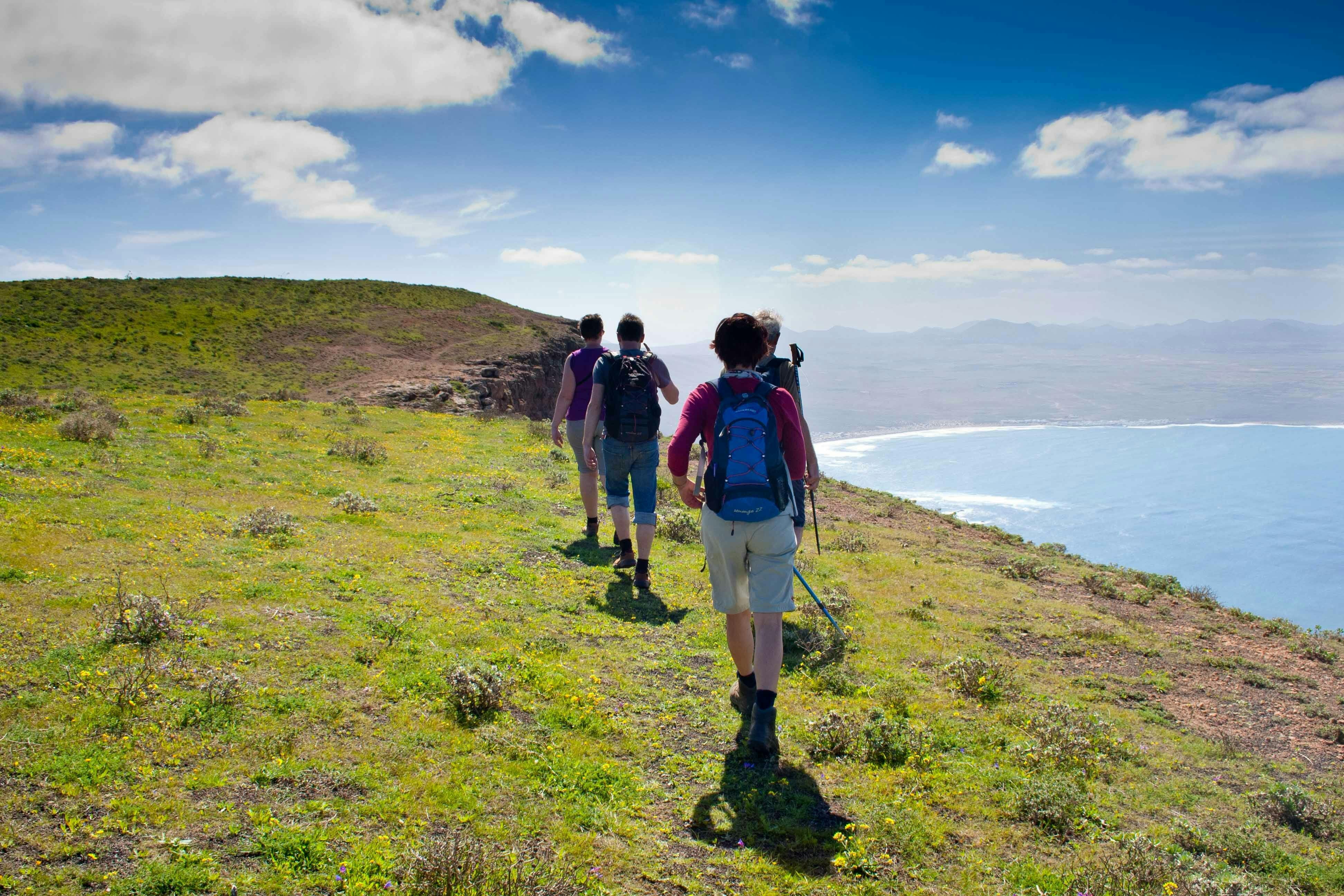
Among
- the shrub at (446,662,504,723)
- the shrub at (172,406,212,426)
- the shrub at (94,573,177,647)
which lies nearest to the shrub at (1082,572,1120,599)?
the shrub at (446,662,504,723)

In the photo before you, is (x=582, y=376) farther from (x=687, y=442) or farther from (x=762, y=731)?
(x=762, y=731)

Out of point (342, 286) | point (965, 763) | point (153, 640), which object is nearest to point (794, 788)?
point (965, 763)

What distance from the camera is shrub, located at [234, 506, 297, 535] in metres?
8.21

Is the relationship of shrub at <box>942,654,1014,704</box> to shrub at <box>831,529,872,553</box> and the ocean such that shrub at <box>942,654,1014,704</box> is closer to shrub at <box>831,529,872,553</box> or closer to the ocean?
shrub at <box>831,529,872,553</box>

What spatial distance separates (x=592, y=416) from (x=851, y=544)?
735cm

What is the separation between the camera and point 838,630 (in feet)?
23.1

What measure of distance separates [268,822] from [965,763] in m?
4.67

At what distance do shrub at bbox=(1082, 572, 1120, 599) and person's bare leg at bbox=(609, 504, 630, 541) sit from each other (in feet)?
31.4

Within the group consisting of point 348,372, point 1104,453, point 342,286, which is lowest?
point 1104,453

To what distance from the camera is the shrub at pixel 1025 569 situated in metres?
13.0

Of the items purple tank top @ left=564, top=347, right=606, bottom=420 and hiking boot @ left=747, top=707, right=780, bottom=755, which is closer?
hiking boot @ left=747, top=707, right=780, bottom=755

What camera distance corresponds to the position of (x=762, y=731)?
4672 mm

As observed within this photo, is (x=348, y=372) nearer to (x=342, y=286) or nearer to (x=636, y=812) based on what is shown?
(x=342, y=286)

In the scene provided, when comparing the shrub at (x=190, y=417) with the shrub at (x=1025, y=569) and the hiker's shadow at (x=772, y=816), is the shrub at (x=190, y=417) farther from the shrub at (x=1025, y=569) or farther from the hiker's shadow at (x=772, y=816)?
the shrub at (x=1025, y=569)
